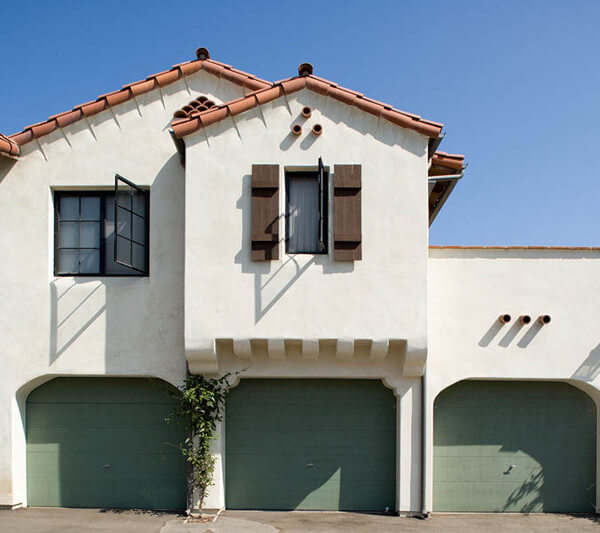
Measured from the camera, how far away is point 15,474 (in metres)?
9.29

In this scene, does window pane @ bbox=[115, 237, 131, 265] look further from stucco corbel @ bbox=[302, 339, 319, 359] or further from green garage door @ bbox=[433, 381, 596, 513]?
green garage door @ bbox=[433, 381, 596, 513]

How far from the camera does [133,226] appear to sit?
9.55 m

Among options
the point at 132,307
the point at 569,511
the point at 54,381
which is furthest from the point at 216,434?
the point at 569,511

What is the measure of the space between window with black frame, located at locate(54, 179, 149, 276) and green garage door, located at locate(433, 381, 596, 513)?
600cm

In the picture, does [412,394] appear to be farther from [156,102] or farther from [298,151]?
[156,102]

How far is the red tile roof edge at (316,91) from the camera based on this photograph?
8.61 meters

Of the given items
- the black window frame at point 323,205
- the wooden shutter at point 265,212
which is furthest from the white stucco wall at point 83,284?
the black window frame at point 323,205

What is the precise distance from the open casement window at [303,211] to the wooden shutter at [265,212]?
12.1 inches

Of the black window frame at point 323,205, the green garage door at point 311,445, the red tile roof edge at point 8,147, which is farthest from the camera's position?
the green garage door at point 311,445

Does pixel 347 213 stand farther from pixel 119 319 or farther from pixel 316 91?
pixel 119 319

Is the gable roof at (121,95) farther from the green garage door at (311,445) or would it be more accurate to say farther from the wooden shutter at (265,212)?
the green garage door at (311,445)

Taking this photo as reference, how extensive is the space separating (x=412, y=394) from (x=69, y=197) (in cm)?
687

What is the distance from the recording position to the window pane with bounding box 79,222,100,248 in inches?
379

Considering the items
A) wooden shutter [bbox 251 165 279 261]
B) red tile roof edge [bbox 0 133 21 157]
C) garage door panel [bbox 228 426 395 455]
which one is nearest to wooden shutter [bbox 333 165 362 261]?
wooden shutter [bbox 251 165 279 261]
